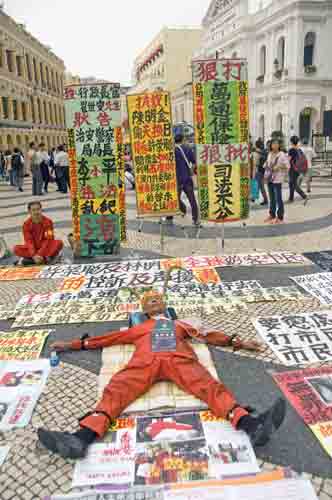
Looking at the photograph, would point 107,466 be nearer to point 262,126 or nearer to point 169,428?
point 169,428

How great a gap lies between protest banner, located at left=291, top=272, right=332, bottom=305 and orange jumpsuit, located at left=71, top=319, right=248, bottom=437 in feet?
7.01

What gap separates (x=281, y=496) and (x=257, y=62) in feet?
117

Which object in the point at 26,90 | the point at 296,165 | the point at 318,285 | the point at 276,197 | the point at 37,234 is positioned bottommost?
the point at 318,285

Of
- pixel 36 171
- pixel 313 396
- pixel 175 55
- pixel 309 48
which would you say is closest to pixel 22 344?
pixel 313 396

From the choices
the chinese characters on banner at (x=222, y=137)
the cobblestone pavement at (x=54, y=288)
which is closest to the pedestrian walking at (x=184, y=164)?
the cobblestone pavement at (x=54, y=288)

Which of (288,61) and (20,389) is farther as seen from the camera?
(288,61)

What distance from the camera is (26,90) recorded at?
31.9m

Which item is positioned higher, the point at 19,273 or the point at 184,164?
the point at 184,164

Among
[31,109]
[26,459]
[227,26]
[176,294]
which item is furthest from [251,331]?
[227,26]

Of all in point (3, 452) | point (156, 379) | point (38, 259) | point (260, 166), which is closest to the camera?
point (3, 452)

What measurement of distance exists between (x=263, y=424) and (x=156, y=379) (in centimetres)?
99

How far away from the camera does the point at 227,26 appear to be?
118ft

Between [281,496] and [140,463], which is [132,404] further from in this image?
[281,496]

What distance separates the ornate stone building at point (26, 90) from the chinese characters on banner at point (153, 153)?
73.4 ft
